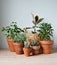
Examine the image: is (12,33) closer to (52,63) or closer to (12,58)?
(12,58)

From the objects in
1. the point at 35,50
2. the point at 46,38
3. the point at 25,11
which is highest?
the point at 25,11

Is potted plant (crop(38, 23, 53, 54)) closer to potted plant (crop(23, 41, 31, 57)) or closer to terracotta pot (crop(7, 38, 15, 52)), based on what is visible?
potted plant (crop(23, 41, 31, 57))

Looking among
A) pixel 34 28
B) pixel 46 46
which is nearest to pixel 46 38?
pixel 46 46

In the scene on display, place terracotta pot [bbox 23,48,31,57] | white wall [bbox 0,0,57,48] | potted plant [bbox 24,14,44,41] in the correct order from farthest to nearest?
white wall [bbox 0,0,57,48]
potted plant [bbox 24,14,44,41]
terracotta pot [bbox 23,48,31,57]

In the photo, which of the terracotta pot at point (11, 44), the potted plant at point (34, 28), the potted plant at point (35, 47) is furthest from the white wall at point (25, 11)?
the potted plant at point (35, 47)

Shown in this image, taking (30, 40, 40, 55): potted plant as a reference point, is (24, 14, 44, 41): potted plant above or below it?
above

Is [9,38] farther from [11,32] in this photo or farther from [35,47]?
[35,47]

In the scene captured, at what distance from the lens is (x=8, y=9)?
1866 mm

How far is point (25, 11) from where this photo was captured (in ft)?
6.14

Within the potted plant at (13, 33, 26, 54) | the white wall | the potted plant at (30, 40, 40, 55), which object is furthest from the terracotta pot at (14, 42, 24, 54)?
the white wall

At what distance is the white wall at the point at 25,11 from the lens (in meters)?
1.86

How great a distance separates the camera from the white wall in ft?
6.11

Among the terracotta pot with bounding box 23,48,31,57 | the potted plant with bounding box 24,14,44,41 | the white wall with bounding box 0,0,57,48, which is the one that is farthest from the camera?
the white wall with bounding box 0,0,57,48

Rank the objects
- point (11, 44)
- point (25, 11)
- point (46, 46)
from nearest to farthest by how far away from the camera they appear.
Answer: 1. point (46, 46)
2. point (11, 44)
3. point (25, 11)
